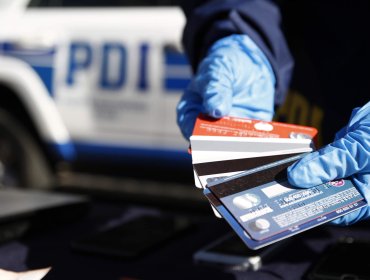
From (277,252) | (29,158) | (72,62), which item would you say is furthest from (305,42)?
(29,158)

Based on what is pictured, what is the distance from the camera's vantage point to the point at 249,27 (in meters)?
1.33

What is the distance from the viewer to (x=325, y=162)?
93 cm

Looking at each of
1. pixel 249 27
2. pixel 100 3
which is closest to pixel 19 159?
pixel 100 3

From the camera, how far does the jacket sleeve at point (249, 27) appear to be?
1320mm

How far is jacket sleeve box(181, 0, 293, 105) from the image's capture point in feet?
4.33

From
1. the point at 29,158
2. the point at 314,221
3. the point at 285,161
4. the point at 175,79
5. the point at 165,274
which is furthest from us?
the point at 29,158

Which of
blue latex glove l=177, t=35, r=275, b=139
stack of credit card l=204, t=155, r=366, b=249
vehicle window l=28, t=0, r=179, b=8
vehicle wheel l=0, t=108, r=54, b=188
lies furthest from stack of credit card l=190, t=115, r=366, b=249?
vehicle wheel l=0, t=108, r=54, b=188

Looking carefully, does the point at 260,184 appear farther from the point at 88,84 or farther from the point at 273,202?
the point at 88,84

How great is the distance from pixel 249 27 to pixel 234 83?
0.17 metres

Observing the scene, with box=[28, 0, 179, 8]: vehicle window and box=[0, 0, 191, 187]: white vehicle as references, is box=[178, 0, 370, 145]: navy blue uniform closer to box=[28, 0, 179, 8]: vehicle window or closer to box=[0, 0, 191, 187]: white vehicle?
box=[0, 0, 191, 187]: white vehicle

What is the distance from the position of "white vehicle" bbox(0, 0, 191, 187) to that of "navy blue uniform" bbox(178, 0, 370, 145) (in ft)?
6.22

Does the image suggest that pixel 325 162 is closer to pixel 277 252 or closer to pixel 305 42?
pixel 277 252

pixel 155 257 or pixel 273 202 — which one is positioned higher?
Result: pixel 273 202

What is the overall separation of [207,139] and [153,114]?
2643 millimetres
